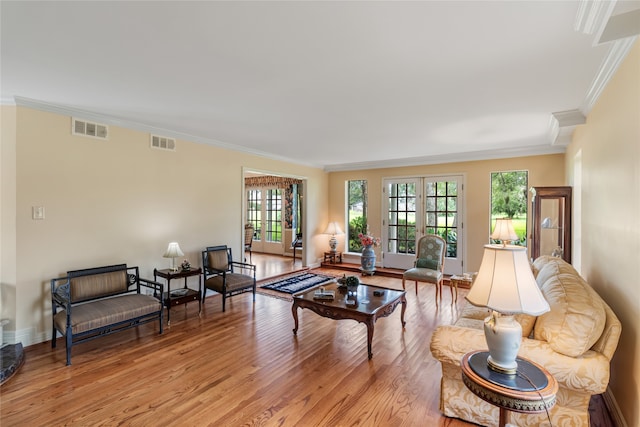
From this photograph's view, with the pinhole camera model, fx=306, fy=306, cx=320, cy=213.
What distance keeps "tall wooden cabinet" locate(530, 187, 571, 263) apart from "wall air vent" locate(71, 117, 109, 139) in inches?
220

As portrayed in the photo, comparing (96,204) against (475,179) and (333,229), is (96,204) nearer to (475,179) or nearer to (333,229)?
(333,229)

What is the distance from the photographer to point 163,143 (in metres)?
4.31

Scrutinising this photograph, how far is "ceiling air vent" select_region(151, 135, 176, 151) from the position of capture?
13.8ft

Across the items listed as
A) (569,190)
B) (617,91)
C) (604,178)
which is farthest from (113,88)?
(569,190)

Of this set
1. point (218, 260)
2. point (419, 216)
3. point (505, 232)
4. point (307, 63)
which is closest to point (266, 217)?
point (419, 216)

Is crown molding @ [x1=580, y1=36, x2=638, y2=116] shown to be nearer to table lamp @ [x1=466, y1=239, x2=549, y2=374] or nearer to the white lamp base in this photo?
table lamp @ [x1=466, y1=239, x2=549, y2=374]

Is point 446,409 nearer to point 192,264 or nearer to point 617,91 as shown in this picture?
point 617,91

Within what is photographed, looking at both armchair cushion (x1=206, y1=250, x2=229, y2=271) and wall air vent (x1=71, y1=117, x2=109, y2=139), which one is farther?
armchair cushion (x1=206, y1=250, x2=229, y2=271)

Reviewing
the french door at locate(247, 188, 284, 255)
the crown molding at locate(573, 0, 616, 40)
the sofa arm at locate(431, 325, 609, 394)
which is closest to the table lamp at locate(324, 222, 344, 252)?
the french door at locate(247, 188, 284, 255)

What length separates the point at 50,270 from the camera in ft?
10.9

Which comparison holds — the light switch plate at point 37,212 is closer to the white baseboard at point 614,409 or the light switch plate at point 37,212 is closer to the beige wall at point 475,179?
the white baseboard at point 614,409

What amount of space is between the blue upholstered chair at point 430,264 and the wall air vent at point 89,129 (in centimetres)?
460

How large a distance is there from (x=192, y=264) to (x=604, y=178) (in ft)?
16.2

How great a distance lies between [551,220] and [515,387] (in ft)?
11.7
